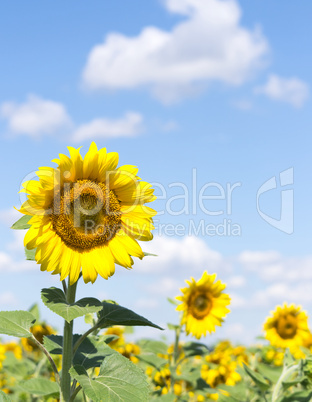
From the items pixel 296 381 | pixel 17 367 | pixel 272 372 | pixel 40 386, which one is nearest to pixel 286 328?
pixel 272 372

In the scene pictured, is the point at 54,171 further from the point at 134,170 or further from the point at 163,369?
the point at 163,369

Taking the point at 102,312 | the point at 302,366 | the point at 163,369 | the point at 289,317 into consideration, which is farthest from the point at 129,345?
the point at 102,312

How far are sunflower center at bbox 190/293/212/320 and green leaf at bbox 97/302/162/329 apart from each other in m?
3.20

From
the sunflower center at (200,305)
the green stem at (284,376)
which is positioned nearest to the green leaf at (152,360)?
the sunflower center at (200,305)

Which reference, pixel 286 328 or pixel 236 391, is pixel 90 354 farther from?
pixel 286 328

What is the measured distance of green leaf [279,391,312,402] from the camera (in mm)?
4812

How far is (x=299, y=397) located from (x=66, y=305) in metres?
3.01

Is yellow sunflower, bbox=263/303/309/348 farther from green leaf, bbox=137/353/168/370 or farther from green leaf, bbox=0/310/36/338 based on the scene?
green leaf, bbox=0/310/36/338

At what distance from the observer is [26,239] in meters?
2.98

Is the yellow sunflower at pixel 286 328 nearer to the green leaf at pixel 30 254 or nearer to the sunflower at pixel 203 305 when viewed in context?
the sunflower at pixel 203 305

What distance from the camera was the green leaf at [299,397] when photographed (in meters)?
4.81

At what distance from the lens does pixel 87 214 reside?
3.23 meters

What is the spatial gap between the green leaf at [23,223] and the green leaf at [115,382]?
0.81m

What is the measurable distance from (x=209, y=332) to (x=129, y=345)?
132cm
